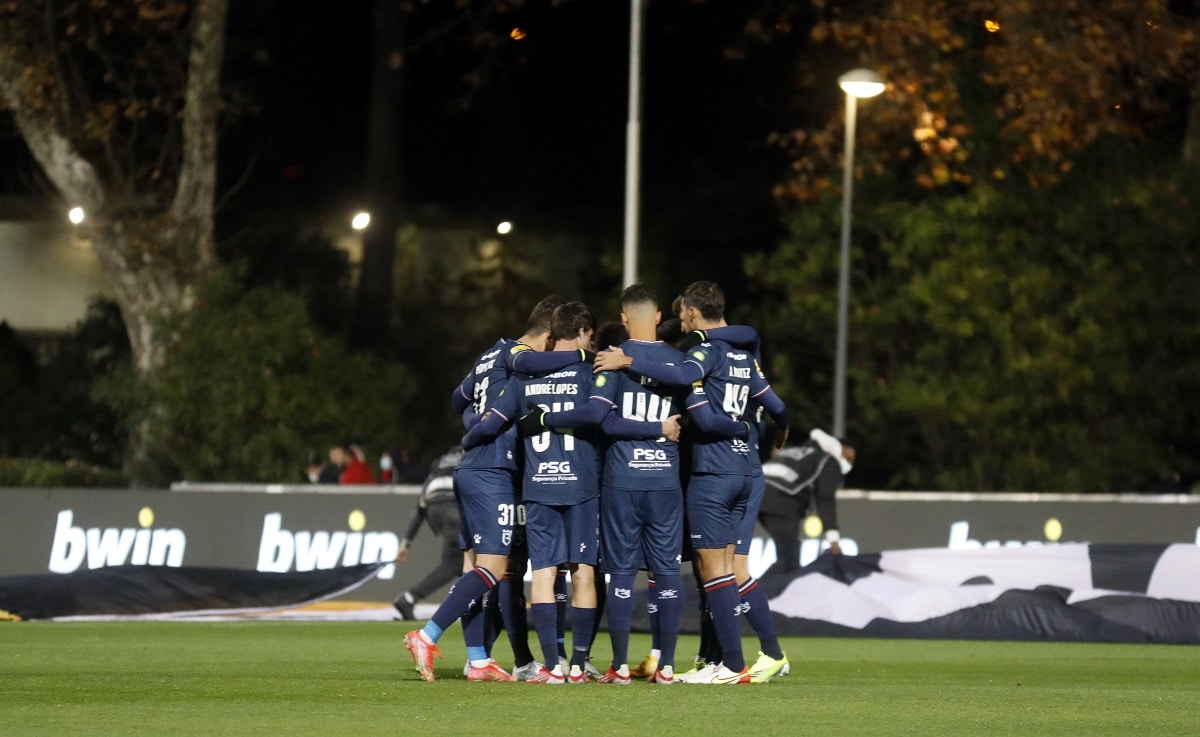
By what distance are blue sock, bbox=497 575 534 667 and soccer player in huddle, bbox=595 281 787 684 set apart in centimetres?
103

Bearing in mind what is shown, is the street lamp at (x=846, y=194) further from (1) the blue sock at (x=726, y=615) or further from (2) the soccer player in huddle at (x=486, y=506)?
(1) the blue sock at (x=726, y=615)

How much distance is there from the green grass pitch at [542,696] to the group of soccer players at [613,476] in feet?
1.27

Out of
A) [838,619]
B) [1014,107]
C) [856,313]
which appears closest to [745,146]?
[856,313]

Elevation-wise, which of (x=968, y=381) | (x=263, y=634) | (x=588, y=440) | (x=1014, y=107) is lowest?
(x=263, y=634)

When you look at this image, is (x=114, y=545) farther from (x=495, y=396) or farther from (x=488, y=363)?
(x=495, y=396)

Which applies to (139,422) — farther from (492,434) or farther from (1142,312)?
(492,434)

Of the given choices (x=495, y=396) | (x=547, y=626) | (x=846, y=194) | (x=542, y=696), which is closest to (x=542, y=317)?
(x=495, y=396)

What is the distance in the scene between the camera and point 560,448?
35.3 ft

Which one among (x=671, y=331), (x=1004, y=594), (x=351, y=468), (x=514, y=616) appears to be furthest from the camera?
(x=351, y=468)

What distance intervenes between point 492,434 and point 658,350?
1039 mm

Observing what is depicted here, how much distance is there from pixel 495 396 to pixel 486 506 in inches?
24.3

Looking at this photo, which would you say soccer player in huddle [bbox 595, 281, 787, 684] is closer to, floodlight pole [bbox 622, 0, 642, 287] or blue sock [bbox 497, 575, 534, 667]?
blue sock [bbox 497, 575, 534, 667]

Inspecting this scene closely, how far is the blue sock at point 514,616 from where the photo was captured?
11.4 meters

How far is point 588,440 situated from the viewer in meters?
10.8
